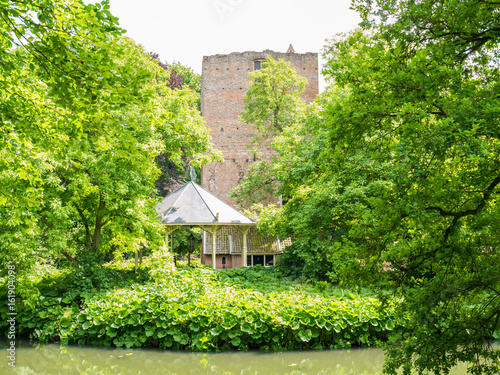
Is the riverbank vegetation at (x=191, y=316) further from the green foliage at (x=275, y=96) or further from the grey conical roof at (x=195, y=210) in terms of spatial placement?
the green foliage at (x=275, y=96)

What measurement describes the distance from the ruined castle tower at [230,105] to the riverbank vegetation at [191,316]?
19.2 m

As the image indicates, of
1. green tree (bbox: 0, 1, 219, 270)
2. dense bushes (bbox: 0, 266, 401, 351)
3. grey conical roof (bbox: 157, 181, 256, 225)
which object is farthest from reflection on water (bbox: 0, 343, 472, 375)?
grey conical roof (bbox: 157, 181, 256, 225)

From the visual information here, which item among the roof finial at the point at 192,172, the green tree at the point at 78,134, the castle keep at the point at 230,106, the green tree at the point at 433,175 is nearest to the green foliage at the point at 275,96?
the castle keep at the point at 230,106

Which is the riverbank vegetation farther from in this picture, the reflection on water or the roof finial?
Answer: the roof finial

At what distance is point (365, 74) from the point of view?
19.4 feet

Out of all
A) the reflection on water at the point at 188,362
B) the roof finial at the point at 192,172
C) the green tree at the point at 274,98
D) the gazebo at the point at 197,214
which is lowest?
the reflection on water at the point at 188,362

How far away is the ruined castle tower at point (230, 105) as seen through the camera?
32.0m

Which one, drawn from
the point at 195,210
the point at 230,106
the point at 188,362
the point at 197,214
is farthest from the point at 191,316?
the point at 230,106

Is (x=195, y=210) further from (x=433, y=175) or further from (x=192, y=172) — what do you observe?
(x=192, y=172)

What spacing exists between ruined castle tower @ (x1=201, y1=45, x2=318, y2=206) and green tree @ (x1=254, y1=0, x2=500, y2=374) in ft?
84.2

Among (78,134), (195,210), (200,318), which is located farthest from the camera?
(195,210)

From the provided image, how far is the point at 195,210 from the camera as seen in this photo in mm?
18438

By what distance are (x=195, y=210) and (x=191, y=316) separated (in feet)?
26.5

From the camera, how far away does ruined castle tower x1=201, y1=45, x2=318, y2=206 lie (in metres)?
32.0
